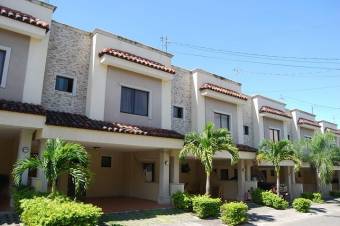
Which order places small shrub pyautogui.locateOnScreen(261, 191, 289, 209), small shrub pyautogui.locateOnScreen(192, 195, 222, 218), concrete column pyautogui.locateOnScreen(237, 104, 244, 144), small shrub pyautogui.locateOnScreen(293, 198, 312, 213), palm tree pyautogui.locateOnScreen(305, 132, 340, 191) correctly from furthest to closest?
palm tree pyautogui.locateOnScreen(305, 132, 340, 191)
concrete column pyautogui.locateOnScreen(237, 104, 244, 144)
small shrub pyautogui.locateOnScreen(261, 191, 289, 209)
small shrub pyautogui.locateOnScreen(293, 198, 312, 213)
small shrub pyautogui.locateOnScreen(192, 195, 222, 218)

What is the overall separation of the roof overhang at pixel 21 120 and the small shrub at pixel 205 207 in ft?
25.6

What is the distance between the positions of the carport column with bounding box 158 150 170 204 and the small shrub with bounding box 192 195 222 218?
7.53ft

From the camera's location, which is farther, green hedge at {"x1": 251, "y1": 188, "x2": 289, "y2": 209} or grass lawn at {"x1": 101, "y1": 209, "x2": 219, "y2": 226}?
green hedge at {"x1": 251, "y1": 188, "x2": 289, "y2": 209}

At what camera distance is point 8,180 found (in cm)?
1512

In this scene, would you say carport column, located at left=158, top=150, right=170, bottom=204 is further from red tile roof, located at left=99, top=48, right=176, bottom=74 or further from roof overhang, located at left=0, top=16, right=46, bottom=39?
roof overhang, located at left=0, top=16, right=46, bottom=39

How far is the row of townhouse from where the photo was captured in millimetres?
12352

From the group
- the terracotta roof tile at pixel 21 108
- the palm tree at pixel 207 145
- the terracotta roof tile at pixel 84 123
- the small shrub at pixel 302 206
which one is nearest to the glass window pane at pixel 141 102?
the terracotta roof tile at pixel 84 123

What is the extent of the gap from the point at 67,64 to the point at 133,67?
3.29 metres

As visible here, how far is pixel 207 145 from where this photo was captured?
15.1 meters

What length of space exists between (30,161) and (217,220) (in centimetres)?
866

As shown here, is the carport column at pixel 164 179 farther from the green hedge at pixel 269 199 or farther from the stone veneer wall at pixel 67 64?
the green hedge at pixel 269 199

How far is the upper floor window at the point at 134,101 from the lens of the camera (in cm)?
1619

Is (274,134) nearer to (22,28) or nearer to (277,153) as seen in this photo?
(277,153)

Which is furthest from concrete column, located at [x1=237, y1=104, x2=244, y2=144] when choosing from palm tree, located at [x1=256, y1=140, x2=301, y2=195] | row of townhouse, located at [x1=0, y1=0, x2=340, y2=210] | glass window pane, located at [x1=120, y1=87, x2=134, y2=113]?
glass window pane, located at [x1=120, y1=87, x2=134, y2=113]
